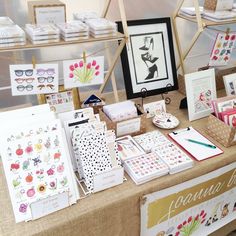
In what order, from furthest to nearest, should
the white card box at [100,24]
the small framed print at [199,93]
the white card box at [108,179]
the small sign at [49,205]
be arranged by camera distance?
the small framed print at [199,93] → the white card box at [100,24] → the white card box at [108,179] → the small sign at [49,205]

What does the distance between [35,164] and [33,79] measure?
0.43m

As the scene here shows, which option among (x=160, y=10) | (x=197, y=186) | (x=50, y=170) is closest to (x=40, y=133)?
(x=50, y=170)

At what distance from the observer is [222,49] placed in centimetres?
180

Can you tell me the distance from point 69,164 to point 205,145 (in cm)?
68

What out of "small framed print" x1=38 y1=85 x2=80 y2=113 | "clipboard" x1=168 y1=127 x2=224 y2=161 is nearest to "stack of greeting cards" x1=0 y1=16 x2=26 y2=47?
"small framed print" x1=38 y1=85 x2=80 y2=113

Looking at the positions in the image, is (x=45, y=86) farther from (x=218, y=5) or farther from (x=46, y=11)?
(x=218, y=5)

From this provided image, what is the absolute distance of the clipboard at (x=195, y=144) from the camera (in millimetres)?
1362

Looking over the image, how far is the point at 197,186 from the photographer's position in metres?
1.34

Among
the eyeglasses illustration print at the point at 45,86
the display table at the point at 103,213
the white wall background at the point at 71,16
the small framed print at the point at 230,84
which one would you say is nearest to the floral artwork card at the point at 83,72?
the eyeglasses illustration print at the point at 45,86

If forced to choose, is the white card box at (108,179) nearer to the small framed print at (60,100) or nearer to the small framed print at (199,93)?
the small framed print at (60,100)

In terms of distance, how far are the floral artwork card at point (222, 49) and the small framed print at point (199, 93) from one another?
206mm

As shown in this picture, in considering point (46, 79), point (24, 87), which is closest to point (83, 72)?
point (46, 79)

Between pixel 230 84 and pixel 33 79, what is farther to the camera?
pixel 230 84

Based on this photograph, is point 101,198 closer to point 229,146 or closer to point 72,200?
point 72,200
